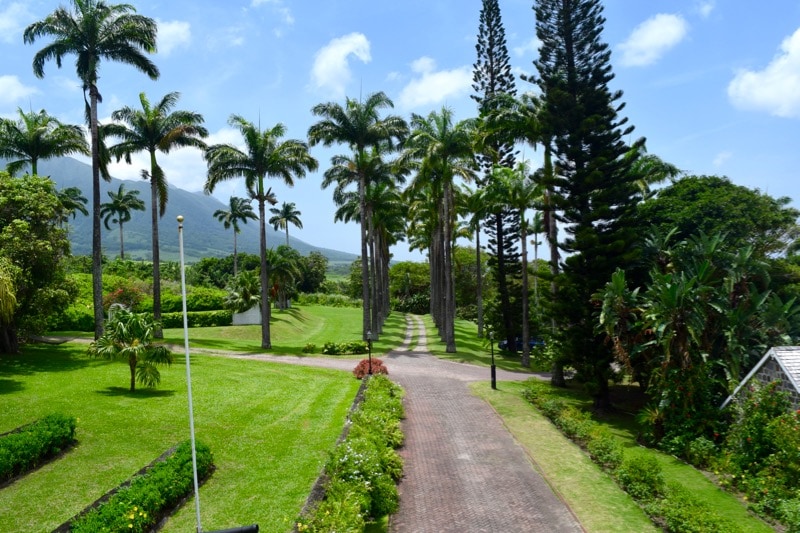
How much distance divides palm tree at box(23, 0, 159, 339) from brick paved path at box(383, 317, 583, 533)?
16.9 metres

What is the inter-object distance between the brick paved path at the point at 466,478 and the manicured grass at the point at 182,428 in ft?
8.06

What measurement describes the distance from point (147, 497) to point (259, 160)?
81.4 feet

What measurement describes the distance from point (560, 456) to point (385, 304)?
42.1 meters

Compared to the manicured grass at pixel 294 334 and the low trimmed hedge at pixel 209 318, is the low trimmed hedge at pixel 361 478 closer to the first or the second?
the manicured grass at pixel 294 334

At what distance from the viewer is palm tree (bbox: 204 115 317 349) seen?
31.3 metres

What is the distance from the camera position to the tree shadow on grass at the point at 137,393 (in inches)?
693

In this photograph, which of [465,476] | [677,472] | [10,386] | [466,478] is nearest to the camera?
[466,478]

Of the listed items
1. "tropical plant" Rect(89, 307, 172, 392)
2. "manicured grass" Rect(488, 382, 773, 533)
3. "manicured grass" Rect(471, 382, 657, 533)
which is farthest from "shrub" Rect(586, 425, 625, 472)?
"tropical plant" Rect(89, 307, 172, 392)

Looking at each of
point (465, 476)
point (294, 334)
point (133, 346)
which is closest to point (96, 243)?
point (133, 346)

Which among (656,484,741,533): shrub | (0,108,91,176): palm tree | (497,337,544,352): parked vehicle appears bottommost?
(656,484,741,533): shrub

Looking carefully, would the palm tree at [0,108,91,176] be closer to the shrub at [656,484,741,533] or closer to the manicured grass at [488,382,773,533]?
the manicured grass at [488,382,773,533]

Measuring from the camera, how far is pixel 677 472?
1430 cm

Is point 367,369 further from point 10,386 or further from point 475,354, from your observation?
point 10,386

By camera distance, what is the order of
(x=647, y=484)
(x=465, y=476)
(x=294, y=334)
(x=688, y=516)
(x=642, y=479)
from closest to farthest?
(x=688, y=516), (x=647, y=484), (x=642, y=479), (x=465, y=476), (x=294, y=334)
